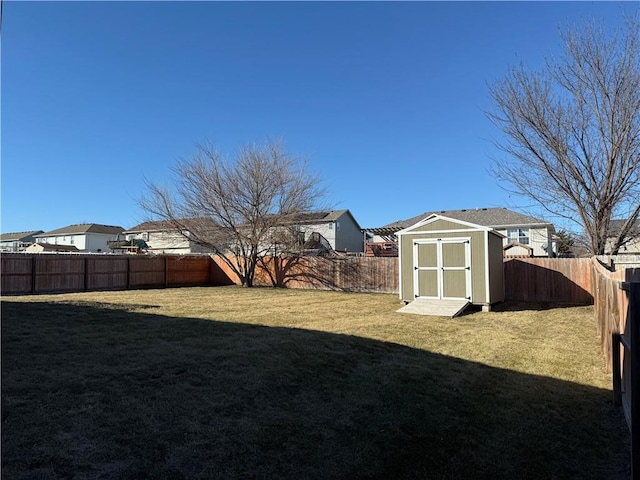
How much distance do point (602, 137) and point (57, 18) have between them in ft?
45.7

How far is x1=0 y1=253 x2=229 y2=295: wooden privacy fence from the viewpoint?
16.0 metres

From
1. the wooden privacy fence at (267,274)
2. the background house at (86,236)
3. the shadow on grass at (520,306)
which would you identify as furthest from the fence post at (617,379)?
the background house at (86,236)

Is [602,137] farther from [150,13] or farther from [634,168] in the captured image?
[150,13]

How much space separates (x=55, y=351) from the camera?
17.7ft

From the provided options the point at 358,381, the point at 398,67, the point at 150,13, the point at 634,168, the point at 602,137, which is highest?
the point at 398,67

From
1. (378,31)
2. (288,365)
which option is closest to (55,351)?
(288,365)

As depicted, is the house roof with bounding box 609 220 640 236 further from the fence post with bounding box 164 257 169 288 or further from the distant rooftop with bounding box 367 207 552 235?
the fence post with bounding box 164 257 169 288

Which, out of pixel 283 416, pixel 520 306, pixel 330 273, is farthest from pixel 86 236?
pixel 283 416

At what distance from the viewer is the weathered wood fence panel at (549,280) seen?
43.9 feet

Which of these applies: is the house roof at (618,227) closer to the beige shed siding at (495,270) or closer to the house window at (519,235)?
the beige shed siding at (495,270)

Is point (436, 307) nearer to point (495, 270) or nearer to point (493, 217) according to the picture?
point (495, 270)

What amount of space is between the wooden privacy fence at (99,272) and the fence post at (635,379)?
61.4 feet

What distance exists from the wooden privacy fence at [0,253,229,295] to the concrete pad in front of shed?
570 inches

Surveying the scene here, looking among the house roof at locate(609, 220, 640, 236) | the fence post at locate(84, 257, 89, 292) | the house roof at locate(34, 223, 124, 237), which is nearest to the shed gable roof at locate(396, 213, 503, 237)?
the house roof at locate(609, 220, 640, 236)
